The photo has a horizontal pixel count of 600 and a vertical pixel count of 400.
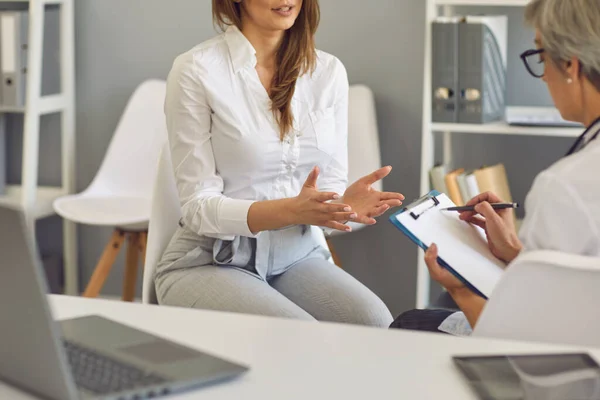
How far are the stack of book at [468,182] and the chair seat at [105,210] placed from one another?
99 centimetres

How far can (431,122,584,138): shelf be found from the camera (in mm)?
2770

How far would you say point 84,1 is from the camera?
362 centimetres

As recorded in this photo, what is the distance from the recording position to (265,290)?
6.20ft

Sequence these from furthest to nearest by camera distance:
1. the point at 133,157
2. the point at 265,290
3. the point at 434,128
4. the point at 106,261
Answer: the point at 133,157 → the point at 106,261 → the point at 434,128 → the point at 265,290

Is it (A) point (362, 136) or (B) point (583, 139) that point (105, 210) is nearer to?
(A) point (362, 136)

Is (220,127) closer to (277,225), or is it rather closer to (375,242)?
(277,225)

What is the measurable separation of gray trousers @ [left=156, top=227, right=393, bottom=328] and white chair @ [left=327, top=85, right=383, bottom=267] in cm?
108

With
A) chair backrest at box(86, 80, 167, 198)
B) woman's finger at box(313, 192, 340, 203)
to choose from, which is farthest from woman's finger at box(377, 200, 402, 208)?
chair backrest at box(86, 80, 167, 198)

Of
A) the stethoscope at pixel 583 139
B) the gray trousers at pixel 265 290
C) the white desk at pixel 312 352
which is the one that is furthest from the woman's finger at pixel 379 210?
the white desk at pixel 312 352

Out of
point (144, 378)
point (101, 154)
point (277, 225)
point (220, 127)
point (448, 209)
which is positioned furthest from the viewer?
point (101, 154)

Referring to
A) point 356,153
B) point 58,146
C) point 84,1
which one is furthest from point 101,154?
point 356,153

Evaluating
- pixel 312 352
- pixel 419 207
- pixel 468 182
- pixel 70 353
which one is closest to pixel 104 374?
pixel 70 353

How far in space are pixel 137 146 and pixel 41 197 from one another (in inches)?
18.1

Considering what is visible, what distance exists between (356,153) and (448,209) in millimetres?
1406
